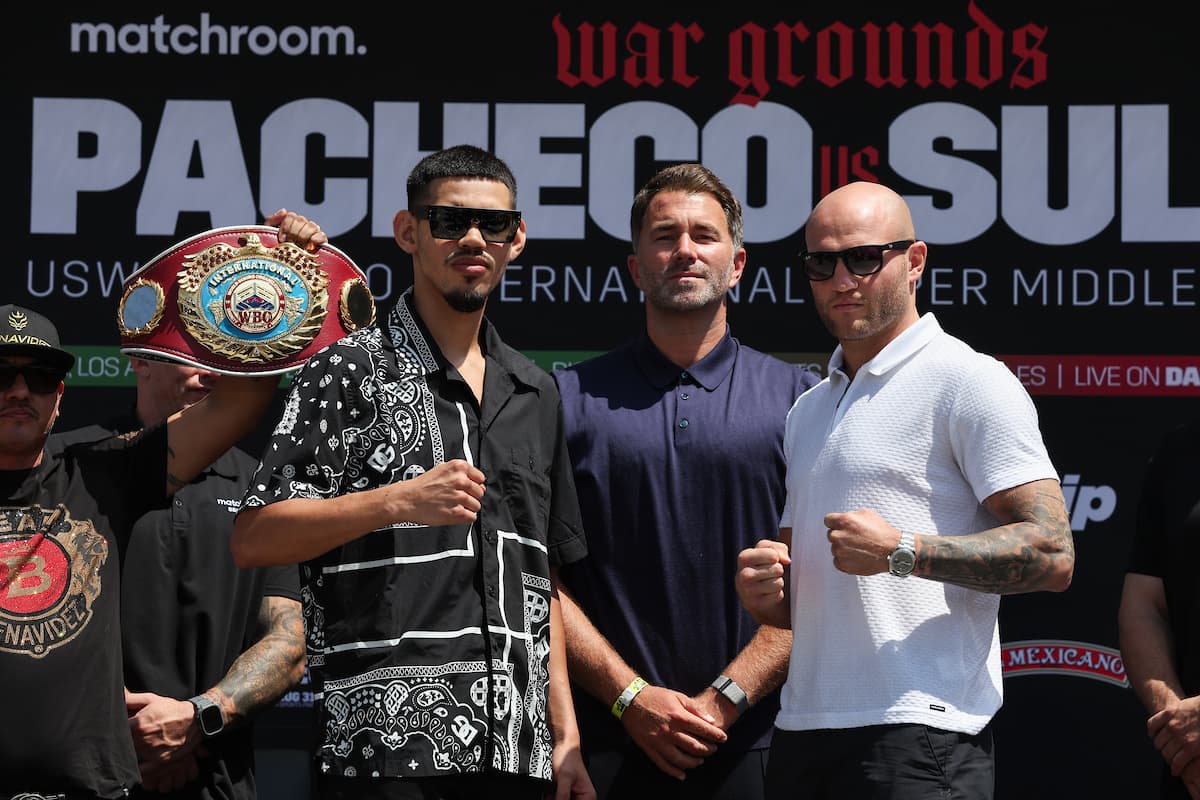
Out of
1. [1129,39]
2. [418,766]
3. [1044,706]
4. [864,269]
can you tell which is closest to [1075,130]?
[1129,39]

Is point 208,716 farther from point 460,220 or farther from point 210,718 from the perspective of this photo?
Answer: point 460,220

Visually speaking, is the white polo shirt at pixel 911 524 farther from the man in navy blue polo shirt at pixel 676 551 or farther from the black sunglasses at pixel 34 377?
the black sunglasses at pixel 34 377

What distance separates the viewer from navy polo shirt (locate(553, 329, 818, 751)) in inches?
119

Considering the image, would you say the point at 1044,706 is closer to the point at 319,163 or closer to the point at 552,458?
the point at 552,458

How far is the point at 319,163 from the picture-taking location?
4262mm

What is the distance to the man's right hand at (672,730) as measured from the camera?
2.91m

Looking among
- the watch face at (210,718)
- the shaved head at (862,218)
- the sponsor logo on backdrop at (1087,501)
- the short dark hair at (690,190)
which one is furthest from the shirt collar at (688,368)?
the sponsor logo on backdrop at (1087,501)

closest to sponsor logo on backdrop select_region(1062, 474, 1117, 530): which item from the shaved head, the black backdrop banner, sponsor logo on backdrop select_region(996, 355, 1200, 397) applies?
the black backdrop banner

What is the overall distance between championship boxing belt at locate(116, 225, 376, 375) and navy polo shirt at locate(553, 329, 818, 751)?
0.60 metres

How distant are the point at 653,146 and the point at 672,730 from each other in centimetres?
189

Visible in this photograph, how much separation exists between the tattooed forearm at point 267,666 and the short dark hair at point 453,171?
1104mm

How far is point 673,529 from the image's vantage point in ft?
9.96

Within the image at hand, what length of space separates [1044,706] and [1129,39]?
1.85 m

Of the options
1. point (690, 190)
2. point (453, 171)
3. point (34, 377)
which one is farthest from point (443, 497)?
point (690, 190)
